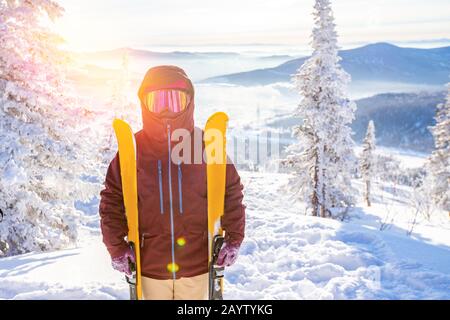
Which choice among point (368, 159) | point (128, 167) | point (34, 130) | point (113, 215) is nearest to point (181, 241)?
point (113, 215)

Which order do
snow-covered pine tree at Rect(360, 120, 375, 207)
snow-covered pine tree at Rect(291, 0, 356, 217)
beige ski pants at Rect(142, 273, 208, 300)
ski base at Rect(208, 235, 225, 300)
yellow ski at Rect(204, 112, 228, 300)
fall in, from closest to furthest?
yellow ski at Rect(204, 112, 228, 300)
ski base at Rect(208, 235, 225, 300)
beige ski pants at Rect(142, 273, 208, 300)
snow-covered pine tree at Rect(291, 0, 356, 217)
snow-covered pine tree at Rect(360, 120, 375, 207)

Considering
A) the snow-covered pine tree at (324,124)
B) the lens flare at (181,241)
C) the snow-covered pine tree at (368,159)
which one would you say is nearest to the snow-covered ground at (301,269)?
the lens flare at (181,241)

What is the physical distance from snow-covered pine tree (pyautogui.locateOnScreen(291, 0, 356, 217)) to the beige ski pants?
17.7m

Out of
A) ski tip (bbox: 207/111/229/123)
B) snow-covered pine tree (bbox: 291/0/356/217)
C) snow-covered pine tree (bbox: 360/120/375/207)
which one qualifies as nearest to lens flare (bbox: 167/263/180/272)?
ski tip (bbox: 207/111/229/123)

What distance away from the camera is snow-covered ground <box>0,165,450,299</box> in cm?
573

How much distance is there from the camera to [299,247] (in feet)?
25.3

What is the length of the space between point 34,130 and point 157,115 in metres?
7.21

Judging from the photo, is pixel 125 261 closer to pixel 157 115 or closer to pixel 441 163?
pixel 157 115

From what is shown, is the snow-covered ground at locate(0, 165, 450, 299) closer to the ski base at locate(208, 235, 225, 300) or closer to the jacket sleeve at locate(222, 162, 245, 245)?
the ski base at locate(208, 235, 225, 300)

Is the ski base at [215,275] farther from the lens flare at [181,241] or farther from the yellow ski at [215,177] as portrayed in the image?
the lens flare at [181,241]

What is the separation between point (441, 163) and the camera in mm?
31500
